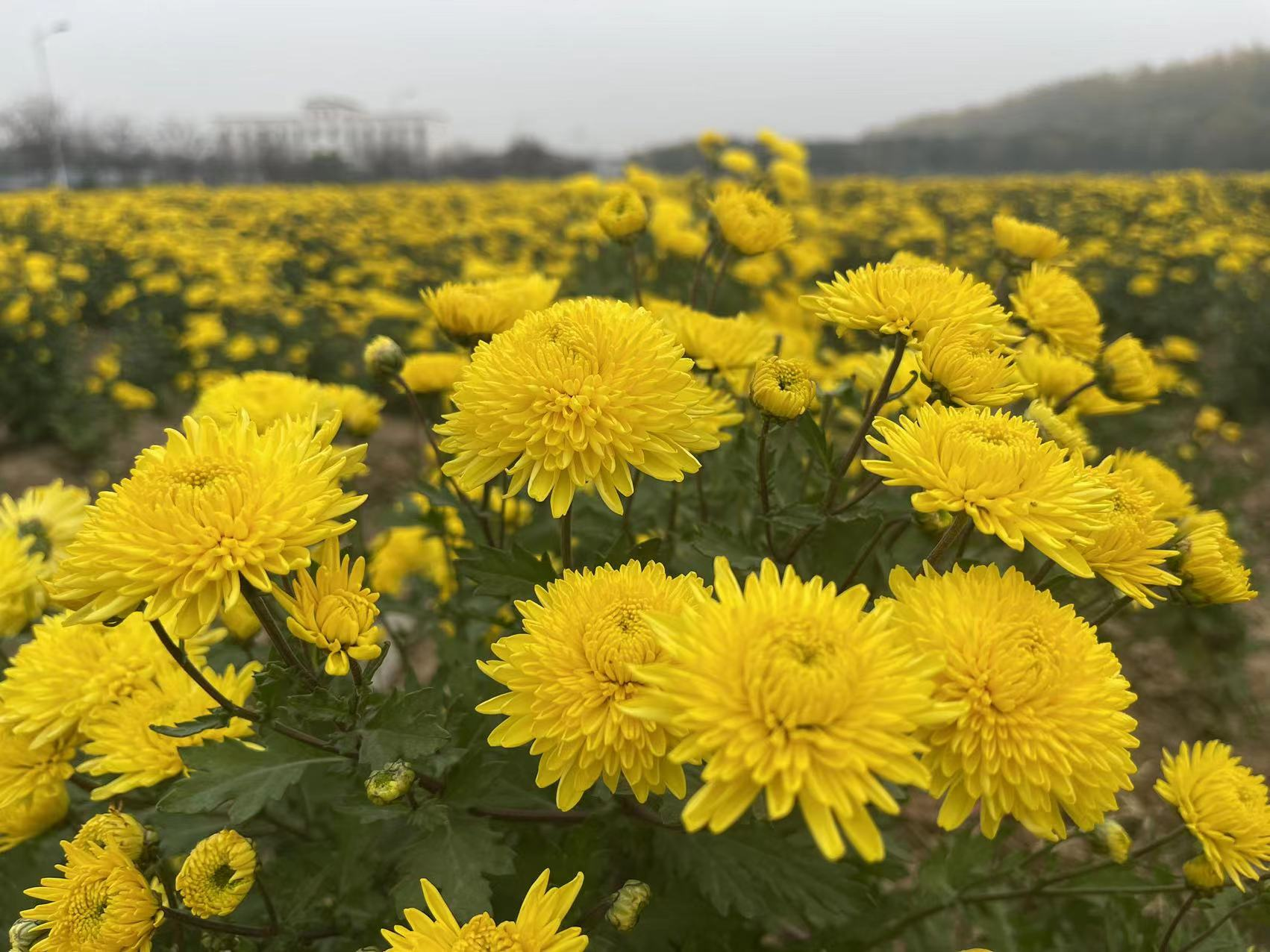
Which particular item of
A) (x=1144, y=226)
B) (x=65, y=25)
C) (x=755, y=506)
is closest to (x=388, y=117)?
(x=65, y=25)

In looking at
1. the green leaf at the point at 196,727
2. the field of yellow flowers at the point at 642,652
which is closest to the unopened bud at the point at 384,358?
the field of yellow flowers at the point at 642,652

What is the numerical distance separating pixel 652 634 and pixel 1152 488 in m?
1.26

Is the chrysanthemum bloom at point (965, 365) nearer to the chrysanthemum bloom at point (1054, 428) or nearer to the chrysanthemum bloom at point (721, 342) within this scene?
the chrysanthemum bloom at point (1054, 428)

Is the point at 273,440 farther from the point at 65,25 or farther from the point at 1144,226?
the point at 65,25

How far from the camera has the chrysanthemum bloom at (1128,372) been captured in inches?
74.5

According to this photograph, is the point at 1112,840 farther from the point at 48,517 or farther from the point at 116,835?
the point at 48,517

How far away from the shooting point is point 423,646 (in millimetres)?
4602

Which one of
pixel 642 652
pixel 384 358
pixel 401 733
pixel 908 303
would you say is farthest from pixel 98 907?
pixel 908 303

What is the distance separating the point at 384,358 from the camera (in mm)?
1980

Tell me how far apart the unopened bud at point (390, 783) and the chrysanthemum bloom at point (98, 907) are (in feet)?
1.41

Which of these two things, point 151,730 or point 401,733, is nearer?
point 401,733

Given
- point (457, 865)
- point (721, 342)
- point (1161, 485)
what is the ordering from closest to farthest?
point (457, 865) → point (1161, 485) → point (721, 342)

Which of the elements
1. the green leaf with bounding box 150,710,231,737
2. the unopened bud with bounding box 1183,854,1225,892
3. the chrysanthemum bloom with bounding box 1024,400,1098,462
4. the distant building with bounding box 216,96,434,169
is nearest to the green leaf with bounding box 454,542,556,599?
the green leaf with bounding box 150,710,231,737

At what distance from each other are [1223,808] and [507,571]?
149cm
